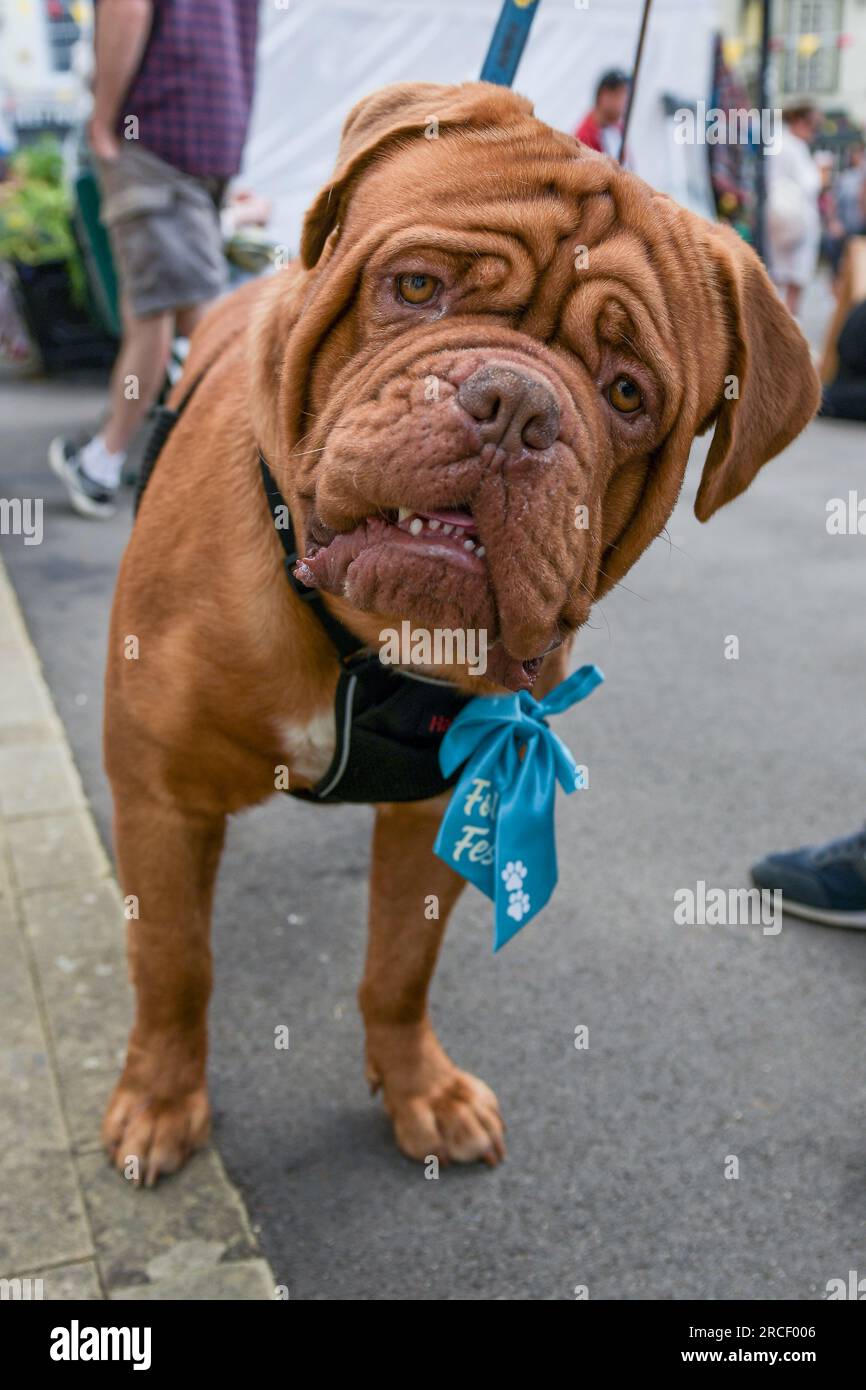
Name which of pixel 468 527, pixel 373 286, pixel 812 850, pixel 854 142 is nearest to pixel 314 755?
pixel 468 527

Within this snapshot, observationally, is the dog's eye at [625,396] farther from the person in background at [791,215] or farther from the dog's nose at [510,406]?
the person in background at [791,215]

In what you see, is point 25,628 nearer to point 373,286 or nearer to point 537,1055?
point 537,1055

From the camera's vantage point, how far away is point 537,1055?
2.62 meters

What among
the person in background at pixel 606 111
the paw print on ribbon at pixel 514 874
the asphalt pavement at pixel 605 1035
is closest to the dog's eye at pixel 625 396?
the paw print on ribbon at pixel 514 874

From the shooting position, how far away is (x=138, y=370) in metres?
5.46

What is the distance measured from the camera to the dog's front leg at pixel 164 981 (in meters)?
2.10

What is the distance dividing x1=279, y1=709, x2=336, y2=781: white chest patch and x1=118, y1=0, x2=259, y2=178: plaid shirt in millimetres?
4105

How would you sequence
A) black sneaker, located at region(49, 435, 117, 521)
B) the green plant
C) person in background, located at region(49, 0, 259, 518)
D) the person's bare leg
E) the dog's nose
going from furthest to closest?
the green plant
black sneaker, located at region(49, 435, 117, 521)
the person's bare leg
person in background, located at region(49, 0, 259, 518)
the dog's nose

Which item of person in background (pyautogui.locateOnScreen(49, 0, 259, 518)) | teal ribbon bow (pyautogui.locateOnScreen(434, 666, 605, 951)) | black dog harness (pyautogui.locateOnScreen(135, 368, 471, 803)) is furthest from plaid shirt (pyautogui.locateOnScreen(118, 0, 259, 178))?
teal ribbon bow (pyautogui.locateOnScreen(434, 666, 605, 951))

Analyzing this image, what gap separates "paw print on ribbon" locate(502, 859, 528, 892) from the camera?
6.75ft

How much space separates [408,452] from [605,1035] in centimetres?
155

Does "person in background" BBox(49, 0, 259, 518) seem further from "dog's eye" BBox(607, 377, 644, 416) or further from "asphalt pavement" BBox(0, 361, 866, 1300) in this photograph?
"dog's eye" BBox(607, 377, 644, 416)

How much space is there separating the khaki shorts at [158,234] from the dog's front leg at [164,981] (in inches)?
146

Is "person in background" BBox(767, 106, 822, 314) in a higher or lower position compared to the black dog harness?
lower
